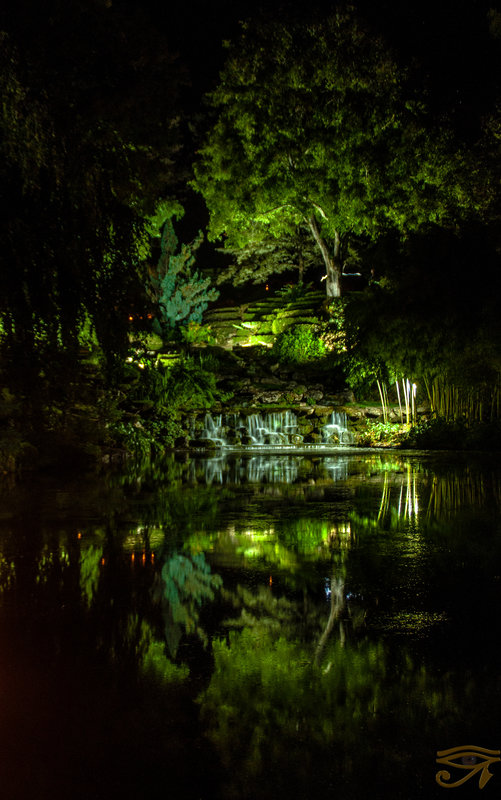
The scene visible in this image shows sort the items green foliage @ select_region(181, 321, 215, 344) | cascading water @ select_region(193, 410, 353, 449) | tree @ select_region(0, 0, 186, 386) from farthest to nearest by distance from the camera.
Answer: green foliage @ select_region(181, 321, 215, 344) < cascading water @ select_region(193, 410, 353, 449) < tree @ select_region(0, 0, 186, 386)

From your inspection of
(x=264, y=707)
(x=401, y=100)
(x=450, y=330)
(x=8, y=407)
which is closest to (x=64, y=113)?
(x=8, y=407)

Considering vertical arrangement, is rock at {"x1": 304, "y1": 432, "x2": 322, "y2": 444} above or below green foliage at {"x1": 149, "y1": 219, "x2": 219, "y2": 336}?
below

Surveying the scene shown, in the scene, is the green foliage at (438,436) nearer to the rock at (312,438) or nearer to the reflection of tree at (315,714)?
the rock at (312,438)

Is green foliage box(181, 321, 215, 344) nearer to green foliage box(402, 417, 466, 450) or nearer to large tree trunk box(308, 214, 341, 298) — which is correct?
large tree trunk box(308, 214, 341, 298)

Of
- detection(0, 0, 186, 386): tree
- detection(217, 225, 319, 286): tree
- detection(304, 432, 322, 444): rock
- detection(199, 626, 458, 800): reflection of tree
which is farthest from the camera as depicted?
detection(217, 225, 319, 286): tree

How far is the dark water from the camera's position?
8.62 ft

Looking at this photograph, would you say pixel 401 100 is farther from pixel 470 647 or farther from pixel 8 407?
pixel 470 647

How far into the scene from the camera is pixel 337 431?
2206 centimetres

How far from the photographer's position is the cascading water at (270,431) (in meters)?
21.0

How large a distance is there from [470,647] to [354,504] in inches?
209

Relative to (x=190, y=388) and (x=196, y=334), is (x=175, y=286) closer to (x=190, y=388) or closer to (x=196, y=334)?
(x=196, y=334)

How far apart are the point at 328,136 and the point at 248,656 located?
26.0 m

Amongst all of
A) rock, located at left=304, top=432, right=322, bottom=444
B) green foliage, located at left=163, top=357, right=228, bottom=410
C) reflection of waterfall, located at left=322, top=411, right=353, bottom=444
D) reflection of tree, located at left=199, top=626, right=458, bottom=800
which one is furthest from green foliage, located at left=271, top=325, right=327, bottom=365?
reflection of tree, located at left=199, top=626, right=458, bottom=800

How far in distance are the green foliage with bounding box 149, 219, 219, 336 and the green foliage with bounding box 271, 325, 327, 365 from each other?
713cm
